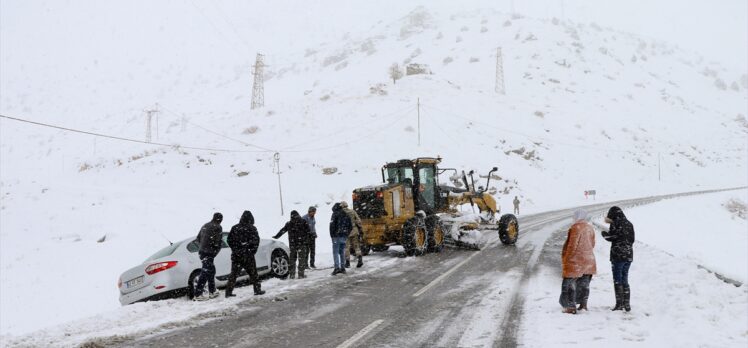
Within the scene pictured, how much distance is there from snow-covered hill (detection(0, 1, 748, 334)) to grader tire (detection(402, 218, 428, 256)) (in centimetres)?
950

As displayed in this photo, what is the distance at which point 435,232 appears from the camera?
1518 cm

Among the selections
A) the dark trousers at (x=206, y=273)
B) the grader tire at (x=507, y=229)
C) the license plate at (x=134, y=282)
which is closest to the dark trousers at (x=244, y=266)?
the dark trousers at (x=206, y=273)

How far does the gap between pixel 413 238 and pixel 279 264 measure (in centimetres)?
397

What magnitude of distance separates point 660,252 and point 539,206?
3052cm

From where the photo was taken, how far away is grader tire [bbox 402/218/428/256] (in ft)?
45.7

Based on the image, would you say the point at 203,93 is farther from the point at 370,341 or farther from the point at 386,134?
the point at 370,341

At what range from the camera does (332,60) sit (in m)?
110

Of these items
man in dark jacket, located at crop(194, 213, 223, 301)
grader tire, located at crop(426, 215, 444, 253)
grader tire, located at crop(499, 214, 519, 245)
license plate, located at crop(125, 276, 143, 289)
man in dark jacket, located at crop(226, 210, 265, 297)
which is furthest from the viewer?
grader tire, located at crop(499, 214, 519, 245)

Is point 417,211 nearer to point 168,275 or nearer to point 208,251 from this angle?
point 208,251

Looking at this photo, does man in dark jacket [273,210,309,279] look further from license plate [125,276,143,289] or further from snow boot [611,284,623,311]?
snow boot [611,284,623,311]

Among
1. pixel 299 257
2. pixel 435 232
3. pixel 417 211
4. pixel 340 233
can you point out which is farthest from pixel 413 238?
pixel 299 257

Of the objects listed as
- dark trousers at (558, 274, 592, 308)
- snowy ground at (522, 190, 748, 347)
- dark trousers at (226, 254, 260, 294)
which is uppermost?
dark trousers at (226, 254, 260, 294)

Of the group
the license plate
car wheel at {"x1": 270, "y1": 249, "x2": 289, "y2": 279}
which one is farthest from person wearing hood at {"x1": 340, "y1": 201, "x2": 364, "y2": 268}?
the license plate

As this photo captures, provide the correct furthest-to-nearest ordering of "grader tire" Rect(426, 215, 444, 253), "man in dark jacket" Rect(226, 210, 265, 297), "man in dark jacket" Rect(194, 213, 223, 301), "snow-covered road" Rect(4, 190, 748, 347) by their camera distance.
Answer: "grader tire" Rect(426, 215, 444, 253) < "man in dark jacket" Rect(226, 210, 265, 297) < "man in dark jacket" Rect(194, 213, 223, 301) < "snow-covered road" Rect(4, 190, 748, 347)
